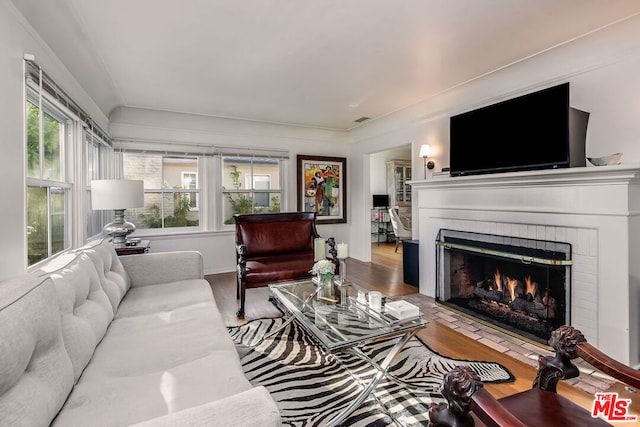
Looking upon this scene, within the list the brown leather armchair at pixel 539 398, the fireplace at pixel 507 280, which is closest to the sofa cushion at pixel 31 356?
the brown leather armchair at pixel 539 398

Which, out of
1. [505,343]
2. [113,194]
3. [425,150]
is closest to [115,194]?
[113,194]

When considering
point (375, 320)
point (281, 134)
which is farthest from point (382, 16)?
point (281, 134)

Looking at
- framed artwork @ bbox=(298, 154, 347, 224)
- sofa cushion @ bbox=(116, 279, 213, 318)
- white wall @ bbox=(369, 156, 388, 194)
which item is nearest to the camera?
sofa cushion @ bbox=(116, 279, 213, 318)

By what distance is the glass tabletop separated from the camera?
1648mm

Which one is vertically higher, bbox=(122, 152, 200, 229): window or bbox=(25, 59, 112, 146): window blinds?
bbox=(25, 59, 112, 146): window blinds

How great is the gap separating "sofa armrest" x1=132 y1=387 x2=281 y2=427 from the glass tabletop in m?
0.75

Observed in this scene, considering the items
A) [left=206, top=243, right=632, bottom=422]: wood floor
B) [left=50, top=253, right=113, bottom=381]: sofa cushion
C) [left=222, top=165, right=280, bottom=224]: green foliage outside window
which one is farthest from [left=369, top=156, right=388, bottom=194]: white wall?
[left=50, top=253, right=113, bottom=381]: sofa cushion

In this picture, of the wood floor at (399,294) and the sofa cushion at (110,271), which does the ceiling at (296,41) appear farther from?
the wood floor at (399,294)

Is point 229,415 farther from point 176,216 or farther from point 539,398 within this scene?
point 176,216

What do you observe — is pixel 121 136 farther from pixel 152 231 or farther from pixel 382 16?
pixel 382 16

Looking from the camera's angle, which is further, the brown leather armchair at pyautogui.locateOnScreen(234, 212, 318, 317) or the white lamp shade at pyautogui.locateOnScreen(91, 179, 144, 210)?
the brown leather armchair at pyautogui.locateOnScreen(234, 212, 318, 317)

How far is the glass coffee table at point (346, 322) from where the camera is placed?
5.28 feet

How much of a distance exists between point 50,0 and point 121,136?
8.69 ft

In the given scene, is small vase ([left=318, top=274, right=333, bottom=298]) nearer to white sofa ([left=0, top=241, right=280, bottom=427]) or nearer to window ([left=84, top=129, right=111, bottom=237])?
white sofa ([left=0, top=241, right=280, bottom=427])
